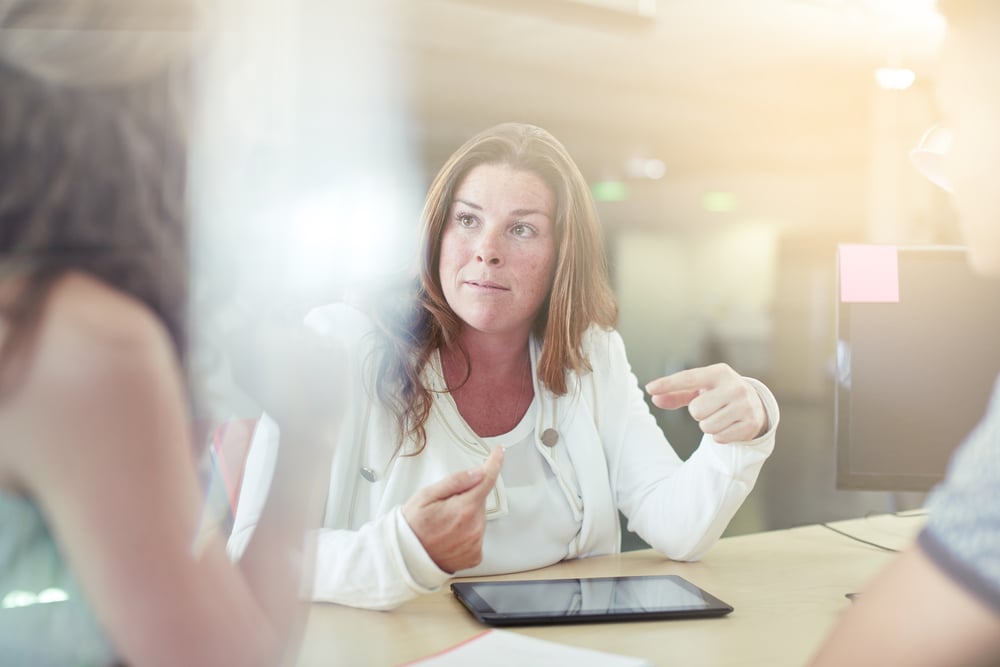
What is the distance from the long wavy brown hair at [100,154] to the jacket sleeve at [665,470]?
2.55 feet

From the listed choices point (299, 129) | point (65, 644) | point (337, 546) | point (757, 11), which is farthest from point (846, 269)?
point (757, 11)

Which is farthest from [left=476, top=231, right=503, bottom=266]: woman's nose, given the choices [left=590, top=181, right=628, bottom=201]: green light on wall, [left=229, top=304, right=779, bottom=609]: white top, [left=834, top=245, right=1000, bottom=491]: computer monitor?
Answer: [left=590, top=181, right=628, bottom=201]: green light on wall

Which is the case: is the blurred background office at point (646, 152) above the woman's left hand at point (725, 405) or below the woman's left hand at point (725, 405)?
above

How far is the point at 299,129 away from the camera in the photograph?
149 centimetres

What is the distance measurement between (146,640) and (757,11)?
3395 millimetres

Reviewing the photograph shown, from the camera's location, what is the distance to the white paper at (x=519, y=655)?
74 cm

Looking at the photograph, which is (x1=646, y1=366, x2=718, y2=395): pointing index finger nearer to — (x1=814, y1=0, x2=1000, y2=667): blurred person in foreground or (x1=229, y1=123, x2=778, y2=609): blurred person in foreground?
(x1=229, y1=123, x2=778, y2=609): blurred person in foreground

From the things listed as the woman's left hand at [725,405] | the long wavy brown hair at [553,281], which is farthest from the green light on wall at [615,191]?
the woman's left hand at [725,405]

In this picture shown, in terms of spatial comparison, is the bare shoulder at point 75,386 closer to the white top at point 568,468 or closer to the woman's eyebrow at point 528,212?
the white top at point 568,468

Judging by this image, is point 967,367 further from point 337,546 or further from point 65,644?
point 65,644

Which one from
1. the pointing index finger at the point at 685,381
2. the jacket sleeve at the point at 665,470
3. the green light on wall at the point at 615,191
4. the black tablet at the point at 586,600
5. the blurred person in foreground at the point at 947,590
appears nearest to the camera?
the blurred person in foreground at the point at 947,590

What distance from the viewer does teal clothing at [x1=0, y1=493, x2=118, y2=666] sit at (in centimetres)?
52

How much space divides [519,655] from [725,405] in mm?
469

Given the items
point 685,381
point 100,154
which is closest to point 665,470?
point 685,381
